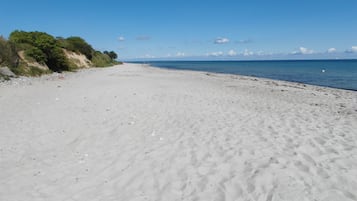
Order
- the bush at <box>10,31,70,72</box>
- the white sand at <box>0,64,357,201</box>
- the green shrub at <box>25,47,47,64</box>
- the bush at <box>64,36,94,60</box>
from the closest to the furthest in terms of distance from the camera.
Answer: the white sand at <box>0,64,357,201</box> < the green shrub at <box>25,47,47,64</box> < the bush at <box>10,31,70,72</box> < the bush at <box>64,36,94,60</box>

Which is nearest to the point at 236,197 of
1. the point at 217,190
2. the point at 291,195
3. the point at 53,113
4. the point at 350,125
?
the point at 217,190

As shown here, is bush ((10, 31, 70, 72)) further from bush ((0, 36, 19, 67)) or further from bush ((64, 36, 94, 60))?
bush ((64, 36, 94, 60))

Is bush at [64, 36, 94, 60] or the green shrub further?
bush at [64, 36, 94, 60]

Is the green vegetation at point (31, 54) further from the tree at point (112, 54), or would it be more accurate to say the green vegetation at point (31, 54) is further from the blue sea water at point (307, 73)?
the tree at point (112, 54)

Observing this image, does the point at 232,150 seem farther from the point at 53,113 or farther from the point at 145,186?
the point at 53,113

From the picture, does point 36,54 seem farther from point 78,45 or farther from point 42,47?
point 78,45

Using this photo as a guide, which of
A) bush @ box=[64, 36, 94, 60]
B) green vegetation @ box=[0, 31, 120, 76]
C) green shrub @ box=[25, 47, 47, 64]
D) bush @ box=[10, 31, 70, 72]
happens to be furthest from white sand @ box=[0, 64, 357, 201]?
bush @ box=[64, 36, 94, 60]

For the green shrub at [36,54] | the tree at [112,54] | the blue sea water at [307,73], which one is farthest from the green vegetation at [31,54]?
the tree at [112,54]

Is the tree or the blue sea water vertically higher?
the tree

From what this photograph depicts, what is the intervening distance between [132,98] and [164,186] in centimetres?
818

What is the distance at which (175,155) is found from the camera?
18.7 ft

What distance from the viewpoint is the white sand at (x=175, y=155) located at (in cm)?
430

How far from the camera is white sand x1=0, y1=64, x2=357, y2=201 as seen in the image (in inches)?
169

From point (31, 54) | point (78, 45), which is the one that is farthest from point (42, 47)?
point (78, 45)
